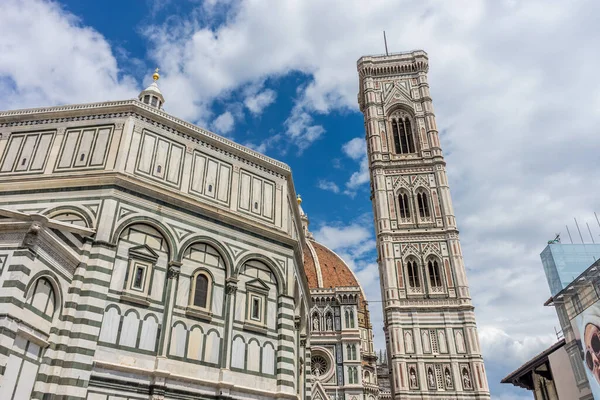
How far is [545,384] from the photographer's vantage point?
24.2 meters

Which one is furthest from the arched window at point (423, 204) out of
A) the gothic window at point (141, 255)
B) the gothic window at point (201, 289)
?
the gothic window at point (141, 255)

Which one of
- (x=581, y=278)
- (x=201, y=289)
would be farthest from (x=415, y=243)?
(x=201, y=289)

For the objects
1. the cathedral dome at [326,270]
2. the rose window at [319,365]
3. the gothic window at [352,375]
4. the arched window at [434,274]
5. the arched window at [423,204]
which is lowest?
the gothic window at [352,375]

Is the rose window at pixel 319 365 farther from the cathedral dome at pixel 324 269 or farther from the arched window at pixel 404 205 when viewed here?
the arched window at pixel 404 205

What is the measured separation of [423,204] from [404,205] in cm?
170

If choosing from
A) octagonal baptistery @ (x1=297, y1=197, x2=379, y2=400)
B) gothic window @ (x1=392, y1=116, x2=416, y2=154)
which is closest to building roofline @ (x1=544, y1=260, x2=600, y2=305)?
octagonal baptistery @ (x1=297, y1=197, x2=379, y2=400)

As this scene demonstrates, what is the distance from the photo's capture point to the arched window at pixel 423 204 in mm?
43000

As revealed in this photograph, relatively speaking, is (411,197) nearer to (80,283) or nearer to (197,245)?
(197,245)

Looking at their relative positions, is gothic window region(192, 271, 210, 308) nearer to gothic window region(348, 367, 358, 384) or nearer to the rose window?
gothic window region(348, 367, 358, 384)

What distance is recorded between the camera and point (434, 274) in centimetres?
3997

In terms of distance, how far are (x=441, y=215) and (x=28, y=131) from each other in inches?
1349

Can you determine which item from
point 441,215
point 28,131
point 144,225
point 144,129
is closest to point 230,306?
point 144,225

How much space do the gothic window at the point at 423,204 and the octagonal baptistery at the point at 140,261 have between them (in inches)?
1055

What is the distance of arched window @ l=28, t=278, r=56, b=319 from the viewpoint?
11.3m
